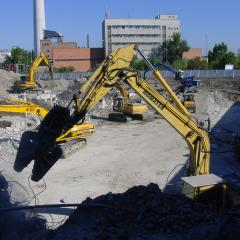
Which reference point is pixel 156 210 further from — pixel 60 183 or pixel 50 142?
pixel 60 183

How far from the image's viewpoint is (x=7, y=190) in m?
12.0

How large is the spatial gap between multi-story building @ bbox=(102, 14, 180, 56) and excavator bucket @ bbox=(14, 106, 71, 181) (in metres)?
105

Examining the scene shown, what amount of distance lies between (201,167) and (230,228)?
5.31 metres

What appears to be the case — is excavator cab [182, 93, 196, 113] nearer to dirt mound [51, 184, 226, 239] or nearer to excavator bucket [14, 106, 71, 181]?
excavator bucket [14, 106, 71, 181]

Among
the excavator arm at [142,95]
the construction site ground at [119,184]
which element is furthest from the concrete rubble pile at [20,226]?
the excavator arm at [142,95]

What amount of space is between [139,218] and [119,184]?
297 inches

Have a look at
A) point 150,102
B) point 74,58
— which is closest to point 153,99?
point 150,102

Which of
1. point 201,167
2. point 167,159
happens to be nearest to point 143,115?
point 167,159

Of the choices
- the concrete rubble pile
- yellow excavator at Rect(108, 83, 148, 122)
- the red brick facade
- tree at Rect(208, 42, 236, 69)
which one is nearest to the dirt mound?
the concrete rubble pile

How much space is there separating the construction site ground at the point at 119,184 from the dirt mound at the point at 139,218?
18 mm

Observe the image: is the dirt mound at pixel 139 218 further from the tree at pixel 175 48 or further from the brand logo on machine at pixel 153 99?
the tree at pixel 175 48

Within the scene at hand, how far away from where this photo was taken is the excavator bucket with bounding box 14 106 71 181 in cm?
1038

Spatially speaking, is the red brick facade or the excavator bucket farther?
the red brick facade

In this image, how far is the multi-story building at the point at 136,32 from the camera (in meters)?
116
